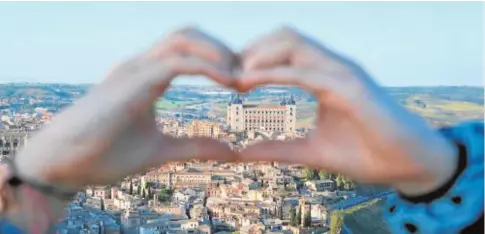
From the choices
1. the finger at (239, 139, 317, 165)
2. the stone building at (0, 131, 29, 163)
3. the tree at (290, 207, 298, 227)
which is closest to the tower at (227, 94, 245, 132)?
the tree at (290, 207, 298, 227)

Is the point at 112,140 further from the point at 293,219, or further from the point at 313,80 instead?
the point at 293,219

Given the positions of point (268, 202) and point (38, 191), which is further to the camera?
point (268, 202)

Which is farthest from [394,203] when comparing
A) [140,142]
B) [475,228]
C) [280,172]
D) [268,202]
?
[280,172]

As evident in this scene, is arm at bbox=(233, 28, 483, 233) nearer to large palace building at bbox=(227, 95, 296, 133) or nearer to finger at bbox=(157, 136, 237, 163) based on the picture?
finger at bbox=(157, 136, 237, 163)

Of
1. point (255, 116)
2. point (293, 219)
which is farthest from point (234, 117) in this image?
point (293, 219)

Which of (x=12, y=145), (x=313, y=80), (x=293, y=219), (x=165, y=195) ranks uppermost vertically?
(x=313, y=80)

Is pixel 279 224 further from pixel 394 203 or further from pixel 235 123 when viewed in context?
pixel 394 203

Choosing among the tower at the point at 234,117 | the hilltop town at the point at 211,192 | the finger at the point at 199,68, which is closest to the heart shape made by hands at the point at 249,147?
the finger at the point at 199,68
